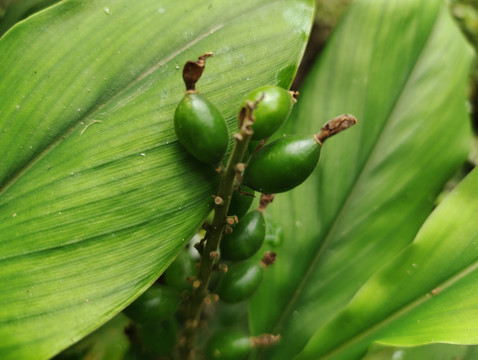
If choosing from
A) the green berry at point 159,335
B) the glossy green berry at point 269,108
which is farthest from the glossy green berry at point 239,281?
the glossy green berry at point 269,108

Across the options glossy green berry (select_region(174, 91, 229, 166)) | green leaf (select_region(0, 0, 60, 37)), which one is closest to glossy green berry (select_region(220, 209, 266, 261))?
glossy green berry (select_region(174, 91, 229, 166))

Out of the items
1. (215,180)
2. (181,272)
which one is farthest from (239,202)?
(181,272)

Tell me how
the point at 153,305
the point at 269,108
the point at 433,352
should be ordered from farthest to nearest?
the point at 433,352
the point at 153,305
the point at 269,108

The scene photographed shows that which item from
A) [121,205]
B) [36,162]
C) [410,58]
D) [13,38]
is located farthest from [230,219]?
[410,58]

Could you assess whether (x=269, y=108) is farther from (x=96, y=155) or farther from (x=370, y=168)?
(x=370, y=168)

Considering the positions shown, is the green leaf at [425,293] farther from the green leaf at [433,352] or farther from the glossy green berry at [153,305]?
the glossy green berry at [153,305]
